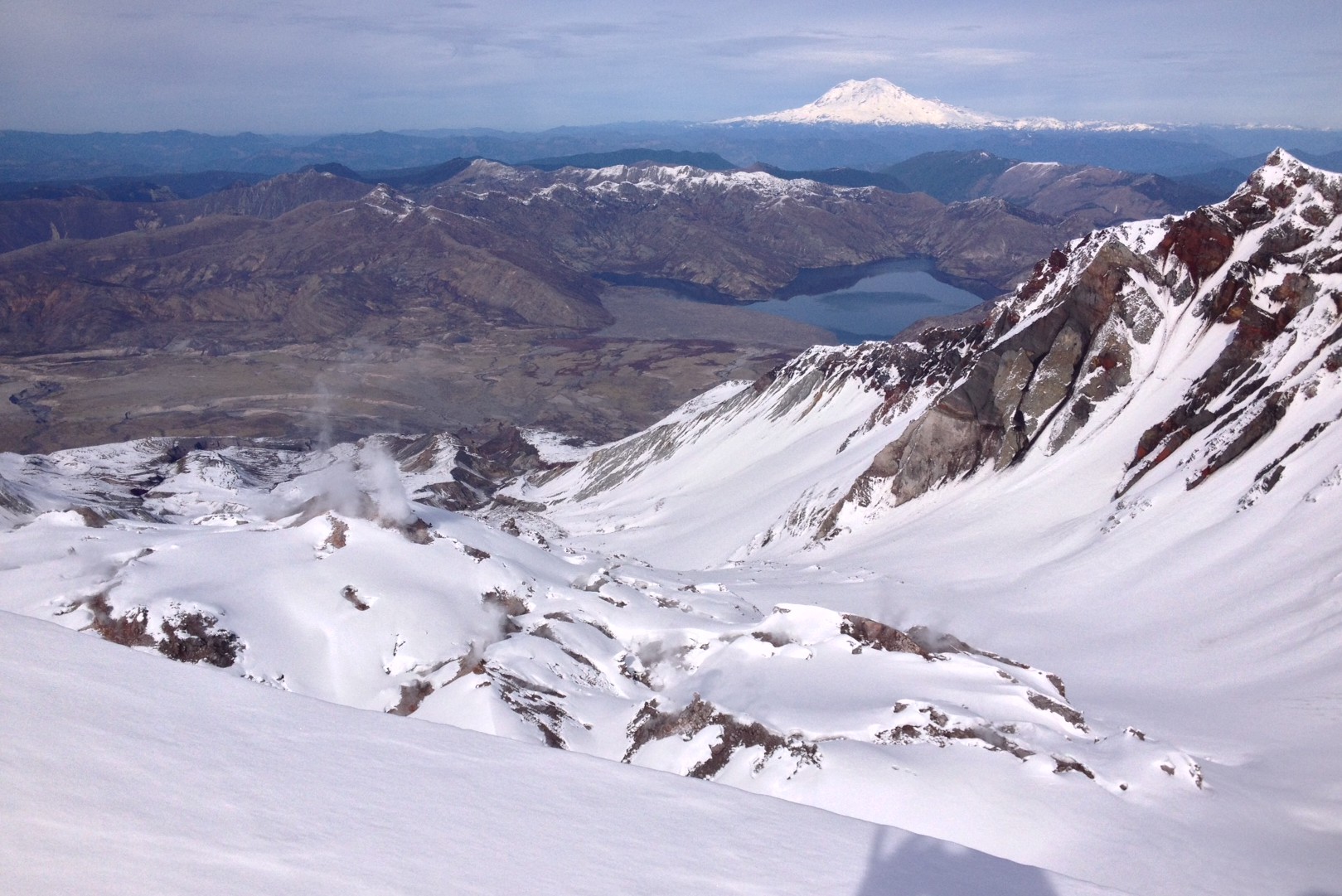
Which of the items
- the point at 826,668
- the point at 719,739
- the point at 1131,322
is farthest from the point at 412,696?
the point at 1131,322

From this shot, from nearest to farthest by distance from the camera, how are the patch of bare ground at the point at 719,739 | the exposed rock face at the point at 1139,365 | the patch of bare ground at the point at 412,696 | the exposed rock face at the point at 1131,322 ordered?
Answer: the patch of bare ground at the point at 719,739, the patch of bare ground at the point at 412,696, the exposed rock face at the point at 1139,365, the exposed rock face at the point at 1131,322

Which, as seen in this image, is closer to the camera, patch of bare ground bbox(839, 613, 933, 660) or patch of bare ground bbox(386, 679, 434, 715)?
patch of bare ground bbox(839, 613, 933, 660)

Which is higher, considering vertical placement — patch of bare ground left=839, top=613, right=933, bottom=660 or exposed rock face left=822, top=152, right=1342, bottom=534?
exposed rock face left=822, top=152, right=1342, bottom=534

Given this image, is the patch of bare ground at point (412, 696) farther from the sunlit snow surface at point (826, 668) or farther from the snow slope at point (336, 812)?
the snow slope at point (336, 812)

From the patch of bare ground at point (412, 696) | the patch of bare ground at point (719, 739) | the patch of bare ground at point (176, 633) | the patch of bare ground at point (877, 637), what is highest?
the patch of bare ground at point (877, 637)

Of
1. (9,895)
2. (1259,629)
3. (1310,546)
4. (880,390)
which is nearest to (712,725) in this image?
(9,895)

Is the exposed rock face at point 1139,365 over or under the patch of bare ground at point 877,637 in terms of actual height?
over

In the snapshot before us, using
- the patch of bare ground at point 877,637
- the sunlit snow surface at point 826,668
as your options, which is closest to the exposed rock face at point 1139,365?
the sunlit snow surface at point 826,668

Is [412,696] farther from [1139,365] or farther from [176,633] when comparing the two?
[1139,365]

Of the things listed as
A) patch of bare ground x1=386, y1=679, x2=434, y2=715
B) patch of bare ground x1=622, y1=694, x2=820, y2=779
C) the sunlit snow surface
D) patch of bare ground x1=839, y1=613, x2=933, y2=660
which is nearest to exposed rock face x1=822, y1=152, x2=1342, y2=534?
the sunlit snow surface

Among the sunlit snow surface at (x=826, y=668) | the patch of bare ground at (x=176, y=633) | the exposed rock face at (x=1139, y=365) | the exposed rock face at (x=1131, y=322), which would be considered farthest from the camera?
the exposed rock face at (x=1131, y=322)

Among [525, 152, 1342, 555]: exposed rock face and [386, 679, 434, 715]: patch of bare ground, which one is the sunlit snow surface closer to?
[386, 679, 434, 715]: patch of bare ground
